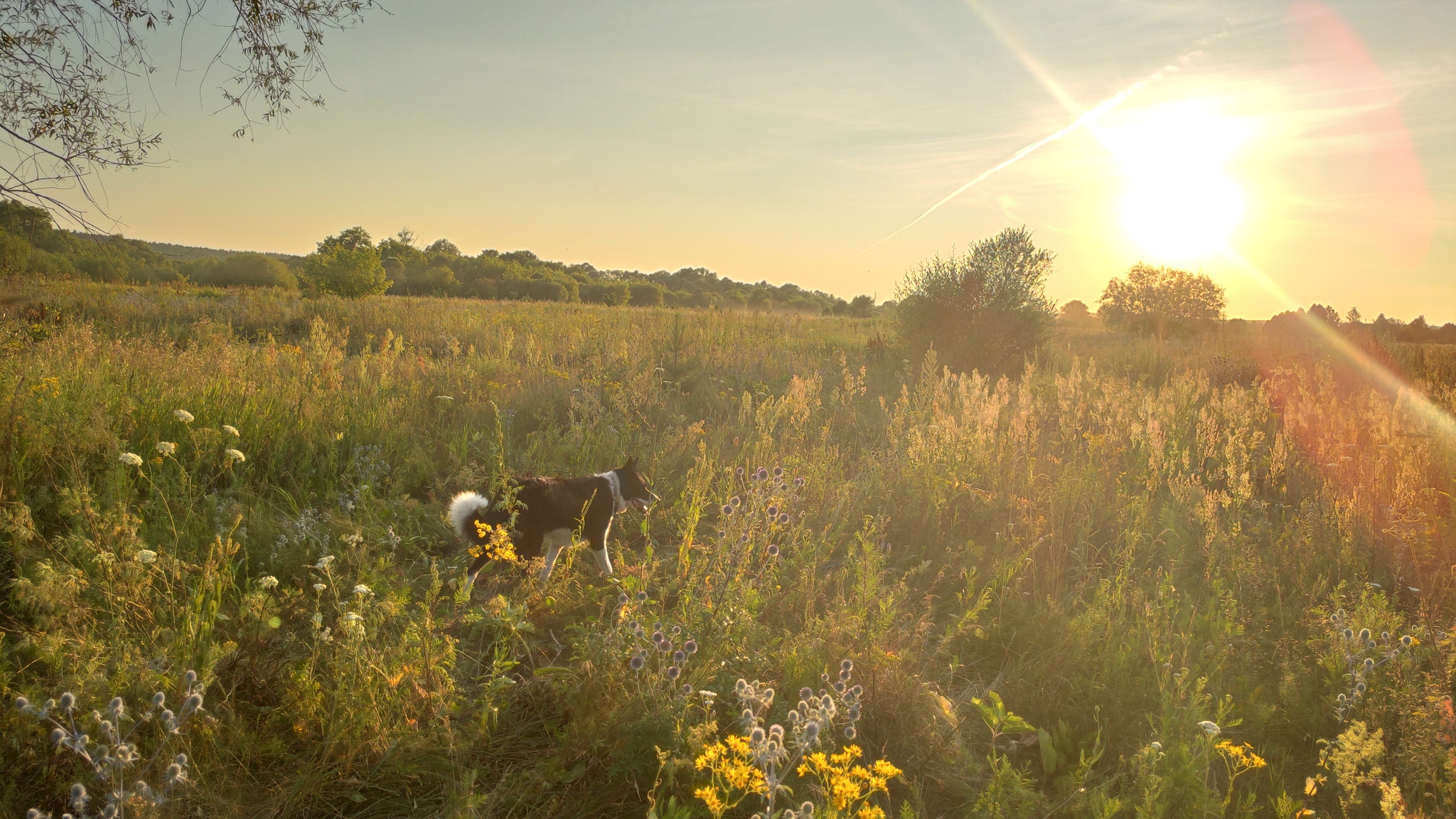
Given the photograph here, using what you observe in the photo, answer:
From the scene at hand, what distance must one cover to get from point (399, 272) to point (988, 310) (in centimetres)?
3656

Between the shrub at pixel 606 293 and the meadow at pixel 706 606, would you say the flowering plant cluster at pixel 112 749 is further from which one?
the shrub at pixel 606 293

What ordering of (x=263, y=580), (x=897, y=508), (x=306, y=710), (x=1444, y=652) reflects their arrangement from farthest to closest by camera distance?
(x=897, y=508)
(x=1444, y=652)
(x=263, y=580)
(x=306, y=710)

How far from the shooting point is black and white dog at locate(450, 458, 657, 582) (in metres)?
3.34

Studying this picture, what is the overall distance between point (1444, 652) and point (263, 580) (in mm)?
4904

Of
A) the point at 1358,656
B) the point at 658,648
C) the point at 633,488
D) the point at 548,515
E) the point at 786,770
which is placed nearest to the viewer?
the point at 786,770

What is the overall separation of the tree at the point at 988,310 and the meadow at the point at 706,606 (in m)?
5.63

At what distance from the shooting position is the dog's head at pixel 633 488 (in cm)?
412

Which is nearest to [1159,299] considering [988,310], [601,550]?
[988,310]

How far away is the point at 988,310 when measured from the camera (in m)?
12.1

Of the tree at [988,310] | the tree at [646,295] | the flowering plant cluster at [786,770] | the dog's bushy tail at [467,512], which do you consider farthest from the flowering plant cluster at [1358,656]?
the tree at [646,295]

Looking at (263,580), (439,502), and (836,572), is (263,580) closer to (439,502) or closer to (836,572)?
(439,502)

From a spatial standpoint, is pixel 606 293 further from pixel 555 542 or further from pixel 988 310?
pixel 555 542

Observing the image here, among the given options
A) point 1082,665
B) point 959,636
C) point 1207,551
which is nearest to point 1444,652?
point 1207,551

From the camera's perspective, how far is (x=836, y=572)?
375cm
